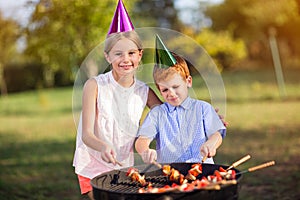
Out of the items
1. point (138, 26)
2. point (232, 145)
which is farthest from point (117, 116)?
point (138, 26)

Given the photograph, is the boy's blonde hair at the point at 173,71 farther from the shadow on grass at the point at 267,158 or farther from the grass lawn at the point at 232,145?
the shadow on grass at the point at 267,158

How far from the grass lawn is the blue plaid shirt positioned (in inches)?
25.8

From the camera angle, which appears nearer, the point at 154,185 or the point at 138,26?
the point at 154,185

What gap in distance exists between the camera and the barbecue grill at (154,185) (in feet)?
7.06

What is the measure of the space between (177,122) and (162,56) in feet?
1.17

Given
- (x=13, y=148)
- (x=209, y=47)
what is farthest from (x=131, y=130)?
(x=209, y=47)

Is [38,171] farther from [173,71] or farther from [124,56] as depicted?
[173,71]

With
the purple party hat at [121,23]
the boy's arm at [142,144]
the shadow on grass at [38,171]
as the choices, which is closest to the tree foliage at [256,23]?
the shadow on grass at [38,171]

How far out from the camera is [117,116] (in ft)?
9.32

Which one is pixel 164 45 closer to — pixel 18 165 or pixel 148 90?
pixel 148 90

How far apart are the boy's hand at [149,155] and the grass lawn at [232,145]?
894mm

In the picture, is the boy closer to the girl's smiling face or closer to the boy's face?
the boy's face

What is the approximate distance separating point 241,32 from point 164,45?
16.1 metres

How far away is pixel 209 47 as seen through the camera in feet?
41.1
